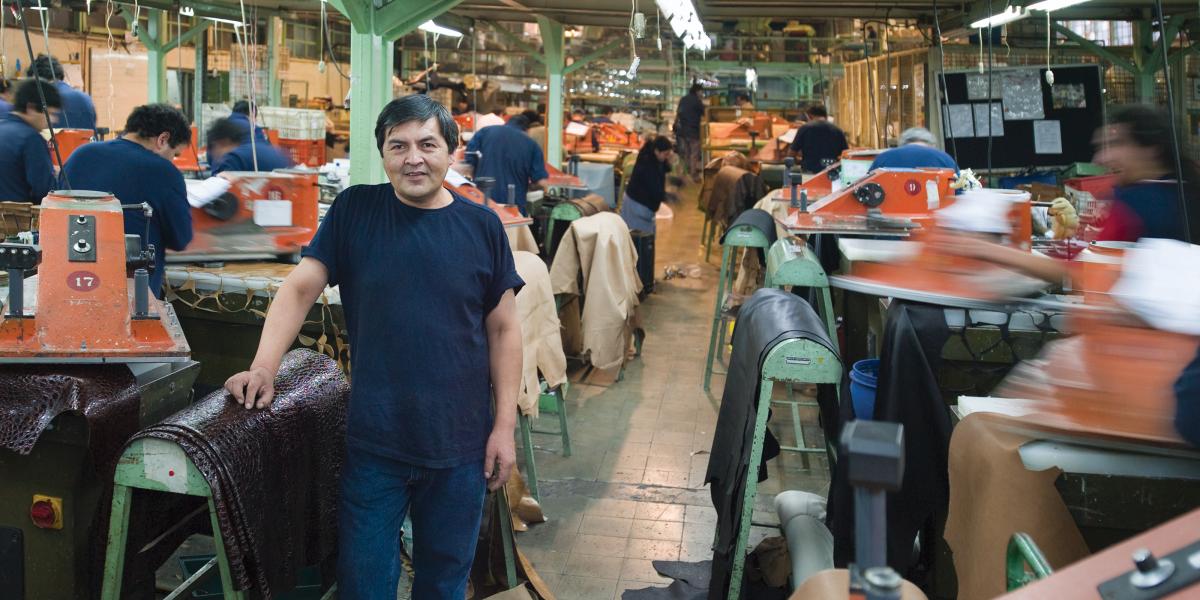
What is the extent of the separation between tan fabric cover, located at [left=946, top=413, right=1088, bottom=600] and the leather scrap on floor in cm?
171

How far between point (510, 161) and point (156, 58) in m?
5.58

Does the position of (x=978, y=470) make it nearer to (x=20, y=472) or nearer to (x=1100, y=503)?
(x=1100, y=503)

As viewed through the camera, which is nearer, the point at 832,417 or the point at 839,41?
the point at 832,417

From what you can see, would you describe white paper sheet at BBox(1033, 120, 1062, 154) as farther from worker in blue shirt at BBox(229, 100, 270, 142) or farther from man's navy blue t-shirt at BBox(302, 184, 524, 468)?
man's navy blue t-shirt at BBox(302, 184, 524, 468)

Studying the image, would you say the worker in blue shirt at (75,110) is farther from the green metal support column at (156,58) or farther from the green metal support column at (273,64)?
the green metal support column at (273,64)

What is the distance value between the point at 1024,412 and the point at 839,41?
14427 millimetres

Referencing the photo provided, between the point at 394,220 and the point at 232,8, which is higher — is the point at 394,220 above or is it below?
below

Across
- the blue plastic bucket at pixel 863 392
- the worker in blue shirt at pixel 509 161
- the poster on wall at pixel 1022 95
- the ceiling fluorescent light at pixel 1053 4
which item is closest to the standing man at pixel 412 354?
the blue plastic bucket at pixel 863 392

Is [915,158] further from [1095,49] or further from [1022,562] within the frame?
[1095,49]

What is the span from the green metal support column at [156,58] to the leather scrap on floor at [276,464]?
1004 cm

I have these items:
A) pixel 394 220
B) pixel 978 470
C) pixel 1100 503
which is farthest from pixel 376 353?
pixel 1100 503

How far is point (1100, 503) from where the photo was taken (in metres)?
2.48

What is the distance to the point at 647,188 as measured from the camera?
35.2ft

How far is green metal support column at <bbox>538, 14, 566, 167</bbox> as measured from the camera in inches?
455
